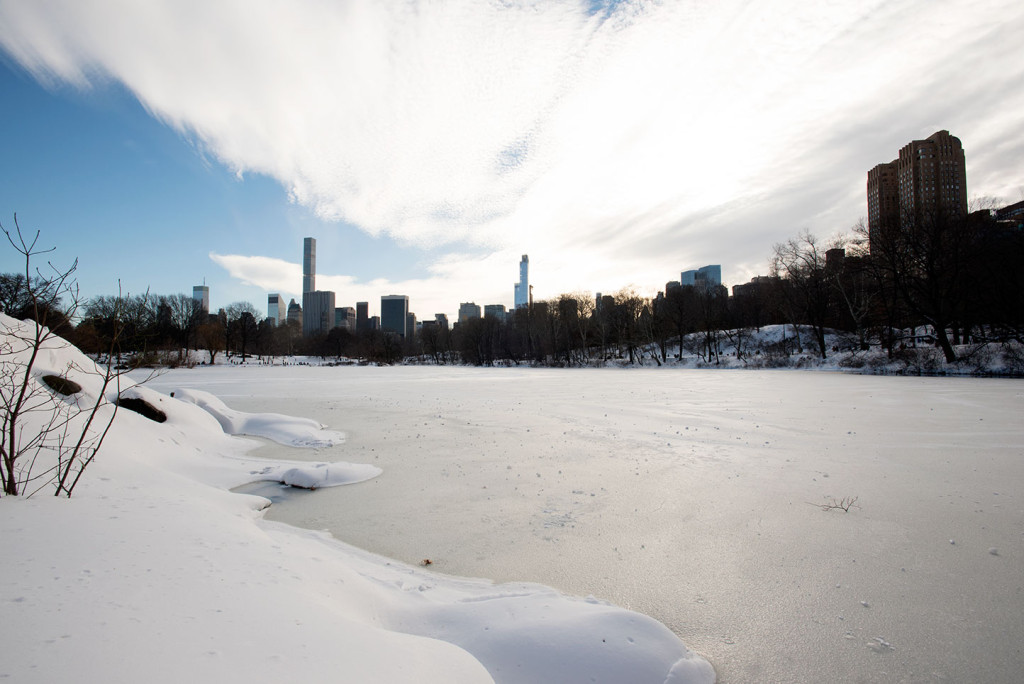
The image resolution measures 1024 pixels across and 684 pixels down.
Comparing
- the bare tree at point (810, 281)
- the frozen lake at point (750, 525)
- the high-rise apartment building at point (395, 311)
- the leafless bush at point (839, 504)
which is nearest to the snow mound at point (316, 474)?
the frozen lake at point (750, 525)

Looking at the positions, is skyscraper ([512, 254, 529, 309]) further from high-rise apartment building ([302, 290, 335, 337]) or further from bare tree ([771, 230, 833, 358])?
bare tree ([771, 230, 833, 358])

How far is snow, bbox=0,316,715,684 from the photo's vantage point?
1497mm

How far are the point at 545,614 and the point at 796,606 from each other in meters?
1.48

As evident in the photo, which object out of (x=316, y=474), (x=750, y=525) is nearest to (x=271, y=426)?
(x=316, y=474)

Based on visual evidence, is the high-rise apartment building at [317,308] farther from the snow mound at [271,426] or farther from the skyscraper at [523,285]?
the snow mound at [271,426]

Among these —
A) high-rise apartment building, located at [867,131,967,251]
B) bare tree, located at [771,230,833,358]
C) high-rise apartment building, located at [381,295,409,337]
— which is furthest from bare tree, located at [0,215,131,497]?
high-rise apartment building, located at [381,295,409,337]

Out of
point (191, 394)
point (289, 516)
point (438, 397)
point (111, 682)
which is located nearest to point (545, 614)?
point (111, 682)

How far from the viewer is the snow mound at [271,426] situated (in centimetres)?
757

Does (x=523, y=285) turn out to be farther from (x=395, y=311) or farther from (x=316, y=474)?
(x=316, y=474)

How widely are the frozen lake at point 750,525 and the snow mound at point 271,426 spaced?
495 millimetres

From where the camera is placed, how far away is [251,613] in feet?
6.40

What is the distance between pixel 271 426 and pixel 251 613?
7.34 m

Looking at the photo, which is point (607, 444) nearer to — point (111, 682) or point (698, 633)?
point (698, 633)

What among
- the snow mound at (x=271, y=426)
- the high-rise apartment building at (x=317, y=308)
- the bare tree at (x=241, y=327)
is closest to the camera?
the snow mound at (x=271, y=426)
